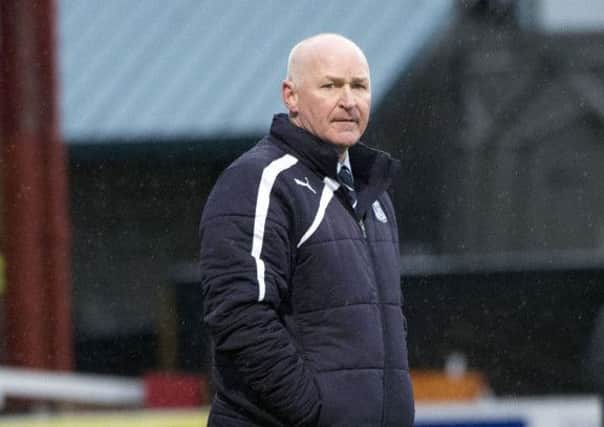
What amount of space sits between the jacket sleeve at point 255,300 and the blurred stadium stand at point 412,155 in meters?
1.61

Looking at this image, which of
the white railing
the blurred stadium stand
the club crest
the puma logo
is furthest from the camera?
the white railing

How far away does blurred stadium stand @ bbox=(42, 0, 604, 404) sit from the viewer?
4.16 metres

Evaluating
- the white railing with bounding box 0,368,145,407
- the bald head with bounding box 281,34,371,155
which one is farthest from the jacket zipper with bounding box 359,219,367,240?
the white railing with bounding box 0,368,145,407

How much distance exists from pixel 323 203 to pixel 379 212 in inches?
6.2

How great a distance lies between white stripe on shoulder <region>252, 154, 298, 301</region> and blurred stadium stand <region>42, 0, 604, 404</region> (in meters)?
1.57

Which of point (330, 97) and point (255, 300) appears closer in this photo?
point (255, 300)

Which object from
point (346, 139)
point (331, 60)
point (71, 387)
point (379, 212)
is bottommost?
point (71, 387)

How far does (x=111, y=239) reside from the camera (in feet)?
13.3

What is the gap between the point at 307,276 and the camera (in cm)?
213

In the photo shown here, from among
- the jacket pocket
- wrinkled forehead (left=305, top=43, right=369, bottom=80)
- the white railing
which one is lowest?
the white railing

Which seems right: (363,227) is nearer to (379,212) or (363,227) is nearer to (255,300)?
(379,212)

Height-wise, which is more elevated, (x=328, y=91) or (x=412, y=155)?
(x=328, y=91)

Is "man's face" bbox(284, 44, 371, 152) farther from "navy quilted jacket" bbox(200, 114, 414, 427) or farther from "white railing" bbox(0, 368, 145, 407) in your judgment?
"white railing" bbox(0, 368, 145, 407)

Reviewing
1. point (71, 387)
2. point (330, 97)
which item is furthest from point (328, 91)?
point (71, 387)
